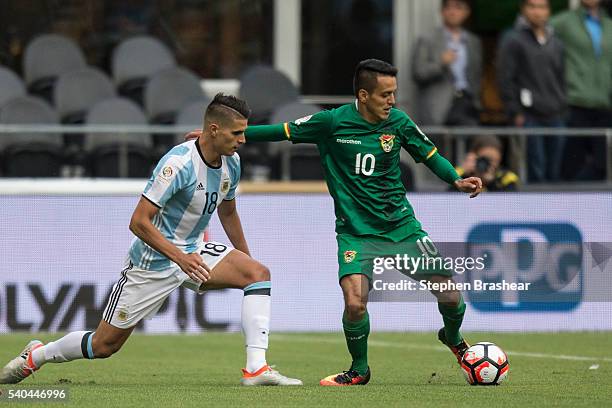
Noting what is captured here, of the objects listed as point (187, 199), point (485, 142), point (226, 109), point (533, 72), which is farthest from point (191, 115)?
point (226, 109)

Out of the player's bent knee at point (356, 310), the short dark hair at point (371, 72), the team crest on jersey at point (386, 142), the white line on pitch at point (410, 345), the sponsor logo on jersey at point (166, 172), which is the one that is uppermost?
the short dark hair at point (371, 72)

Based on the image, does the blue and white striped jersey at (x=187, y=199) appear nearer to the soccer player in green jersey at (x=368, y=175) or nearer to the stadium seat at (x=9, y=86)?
the soccer player in green jersey at (x=368, y=175)

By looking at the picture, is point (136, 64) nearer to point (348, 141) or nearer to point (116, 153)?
point (116, 153)

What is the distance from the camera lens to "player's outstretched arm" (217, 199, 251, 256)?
9156 mm

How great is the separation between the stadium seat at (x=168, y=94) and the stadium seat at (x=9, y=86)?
4.60ft

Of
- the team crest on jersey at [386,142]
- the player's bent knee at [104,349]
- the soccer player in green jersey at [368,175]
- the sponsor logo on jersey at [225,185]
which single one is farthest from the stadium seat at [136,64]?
the player's bent knee at [104,349]

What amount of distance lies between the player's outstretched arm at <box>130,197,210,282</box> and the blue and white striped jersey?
0.16 metres

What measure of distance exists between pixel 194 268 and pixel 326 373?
2.14 m

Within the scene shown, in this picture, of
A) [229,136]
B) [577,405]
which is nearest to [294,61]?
[229,136]

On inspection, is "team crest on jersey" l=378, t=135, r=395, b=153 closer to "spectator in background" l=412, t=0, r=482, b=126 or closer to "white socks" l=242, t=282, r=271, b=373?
"white socks" l=242, t=282, r=271, b=373

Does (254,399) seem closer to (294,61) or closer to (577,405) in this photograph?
(577,405)

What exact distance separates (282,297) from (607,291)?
117 inches

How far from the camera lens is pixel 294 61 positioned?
18078mm

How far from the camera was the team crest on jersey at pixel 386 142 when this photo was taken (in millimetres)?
9273
